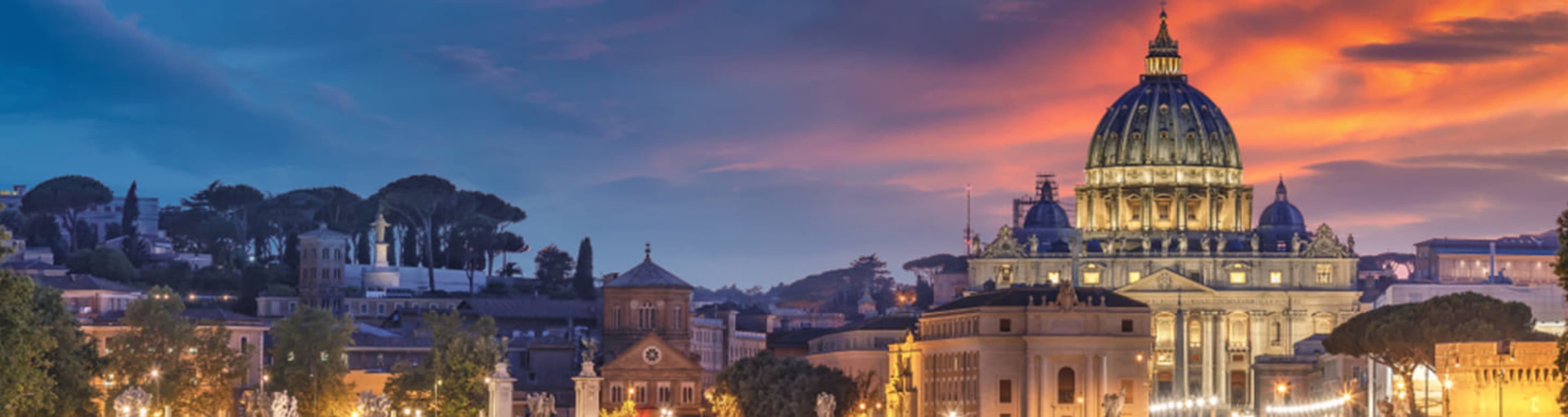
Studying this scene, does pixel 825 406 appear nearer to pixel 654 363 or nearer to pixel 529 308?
pixel 654 363

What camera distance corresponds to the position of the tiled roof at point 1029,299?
140 metres

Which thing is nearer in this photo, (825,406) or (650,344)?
(825,406)

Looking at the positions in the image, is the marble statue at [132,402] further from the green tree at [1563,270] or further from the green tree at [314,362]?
the green tree at [1563,270]

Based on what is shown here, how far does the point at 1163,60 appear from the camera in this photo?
196125mm

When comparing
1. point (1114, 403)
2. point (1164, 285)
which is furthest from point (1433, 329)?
point (1164, 285)

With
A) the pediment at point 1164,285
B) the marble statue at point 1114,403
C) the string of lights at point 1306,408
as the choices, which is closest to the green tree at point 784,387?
the marble statue at point 1114,403

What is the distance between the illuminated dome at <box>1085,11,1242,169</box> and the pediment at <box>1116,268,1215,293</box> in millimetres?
13904

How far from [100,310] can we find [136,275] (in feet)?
114

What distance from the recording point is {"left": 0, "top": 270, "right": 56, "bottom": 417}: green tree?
74438 millimetres

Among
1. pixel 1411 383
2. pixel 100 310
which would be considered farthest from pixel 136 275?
pixel 1411 383

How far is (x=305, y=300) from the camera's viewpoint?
186000mm

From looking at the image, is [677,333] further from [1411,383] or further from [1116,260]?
[1411,383]

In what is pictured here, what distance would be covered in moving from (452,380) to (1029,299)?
32.3 m

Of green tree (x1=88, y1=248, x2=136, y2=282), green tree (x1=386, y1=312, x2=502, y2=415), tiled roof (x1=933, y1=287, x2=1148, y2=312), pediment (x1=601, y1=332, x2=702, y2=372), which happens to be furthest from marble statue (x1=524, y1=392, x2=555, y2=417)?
green tree (x1=88, y1=248, x2=136, y2=282)
